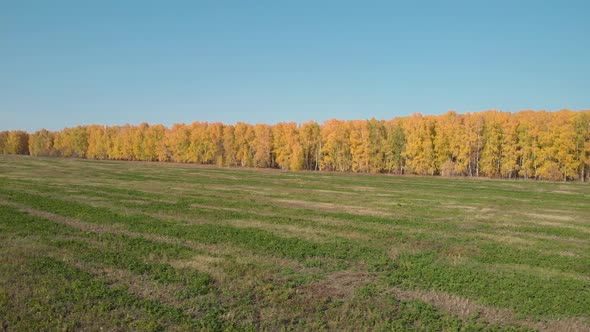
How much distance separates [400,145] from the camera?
9212cm

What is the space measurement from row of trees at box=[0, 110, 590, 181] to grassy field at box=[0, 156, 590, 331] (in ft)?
199

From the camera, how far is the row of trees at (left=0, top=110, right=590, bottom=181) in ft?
246

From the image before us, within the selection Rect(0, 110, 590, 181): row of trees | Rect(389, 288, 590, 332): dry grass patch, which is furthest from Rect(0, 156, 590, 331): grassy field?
Rect(0, 110, 590, 181): row of trees

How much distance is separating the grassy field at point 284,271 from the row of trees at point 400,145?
60806 mm

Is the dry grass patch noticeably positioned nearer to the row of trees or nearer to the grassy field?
the grassy field

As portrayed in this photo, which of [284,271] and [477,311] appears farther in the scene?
[284,271]

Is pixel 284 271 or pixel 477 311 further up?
pixel 284 271

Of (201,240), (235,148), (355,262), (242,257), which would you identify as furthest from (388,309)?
(235,148)

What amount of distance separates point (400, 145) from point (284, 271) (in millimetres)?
84285

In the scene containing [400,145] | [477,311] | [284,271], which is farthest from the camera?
[400,145]

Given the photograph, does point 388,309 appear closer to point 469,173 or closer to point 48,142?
point 469,173

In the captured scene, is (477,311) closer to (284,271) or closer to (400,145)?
(284,271)

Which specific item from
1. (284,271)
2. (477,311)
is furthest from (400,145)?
(477,311)

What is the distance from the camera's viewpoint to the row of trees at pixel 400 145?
246 ft
